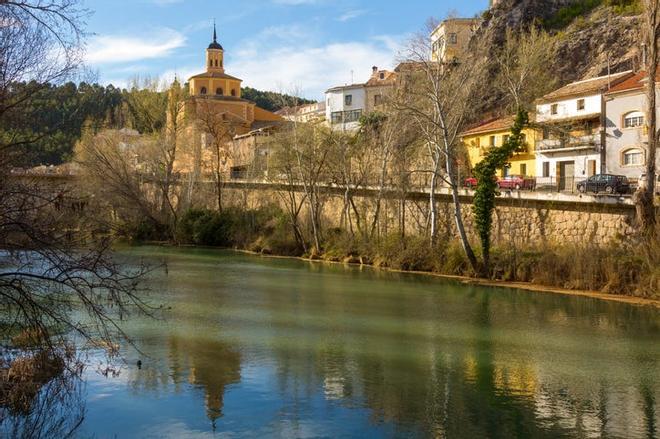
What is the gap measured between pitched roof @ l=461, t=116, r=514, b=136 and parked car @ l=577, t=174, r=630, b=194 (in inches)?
670

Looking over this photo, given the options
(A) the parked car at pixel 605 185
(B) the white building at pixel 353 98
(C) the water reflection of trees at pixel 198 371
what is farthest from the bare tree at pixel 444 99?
(B) the white building at pixel 353 98

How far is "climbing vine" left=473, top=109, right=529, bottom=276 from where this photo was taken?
118ft

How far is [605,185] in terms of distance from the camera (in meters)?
36.1

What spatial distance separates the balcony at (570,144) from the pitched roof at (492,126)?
9.41 ft

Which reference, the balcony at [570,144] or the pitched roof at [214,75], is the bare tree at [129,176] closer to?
the balcony at [570,144]

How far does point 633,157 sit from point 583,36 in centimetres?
2636

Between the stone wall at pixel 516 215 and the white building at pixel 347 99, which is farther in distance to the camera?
the white building at pixel 347 99

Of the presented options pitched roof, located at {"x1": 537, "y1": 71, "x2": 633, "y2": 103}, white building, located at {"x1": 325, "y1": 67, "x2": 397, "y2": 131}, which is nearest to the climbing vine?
pitched roof, located at {"x1": 537, "y1": 71, "x2": 633, "y2": 103}

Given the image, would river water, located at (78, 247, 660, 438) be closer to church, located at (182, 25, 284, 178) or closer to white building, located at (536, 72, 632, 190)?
white building, located at (536, 72, 632, 190)

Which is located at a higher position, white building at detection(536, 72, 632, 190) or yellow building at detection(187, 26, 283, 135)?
yellow building at detection(187, 26, 283, 135)

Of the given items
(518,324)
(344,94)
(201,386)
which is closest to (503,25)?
(344,94)

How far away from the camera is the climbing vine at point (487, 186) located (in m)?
35.8

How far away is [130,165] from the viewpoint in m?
61.7

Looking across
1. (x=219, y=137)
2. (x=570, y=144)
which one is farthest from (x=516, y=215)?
(x=219, y=137)
